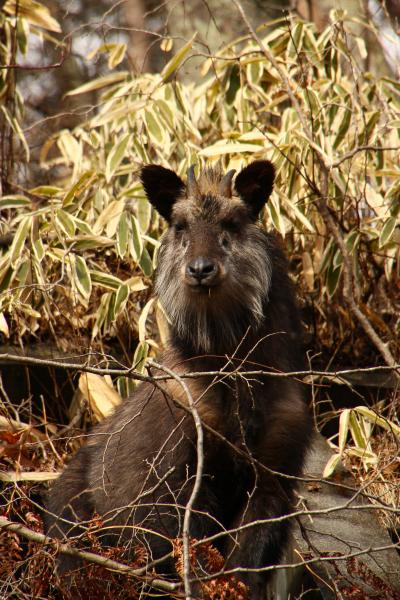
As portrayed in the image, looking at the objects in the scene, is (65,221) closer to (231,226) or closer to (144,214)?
(144,214)

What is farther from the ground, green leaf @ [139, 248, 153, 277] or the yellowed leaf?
green leaf @ [139, 248, 153, 277]

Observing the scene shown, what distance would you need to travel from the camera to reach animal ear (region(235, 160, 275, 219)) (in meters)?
4.72

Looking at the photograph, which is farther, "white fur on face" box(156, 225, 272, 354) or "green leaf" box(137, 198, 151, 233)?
"green leaf" box(137, 198, 151, 233)

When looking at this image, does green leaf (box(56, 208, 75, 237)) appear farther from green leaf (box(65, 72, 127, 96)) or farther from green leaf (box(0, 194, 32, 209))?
green leaf (box(65, 72, 127, 96))

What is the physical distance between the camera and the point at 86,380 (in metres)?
5.49

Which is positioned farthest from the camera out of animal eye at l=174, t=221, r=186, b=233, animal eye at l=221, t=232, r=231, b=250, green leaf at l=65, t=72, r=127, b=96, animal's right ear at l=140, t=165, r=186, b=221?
green leaf at l=65, t=72, r=127, b=96

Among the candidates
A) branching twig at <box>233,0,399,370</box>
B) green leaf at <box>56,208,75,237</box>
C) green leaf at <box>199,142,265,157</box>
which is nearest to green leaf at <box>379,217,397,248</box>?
branching twig at <box>233,0,399,370</box>

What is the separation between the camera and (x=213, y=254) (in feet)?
14.2

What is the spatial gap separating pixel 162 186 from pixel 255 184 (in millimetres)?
514

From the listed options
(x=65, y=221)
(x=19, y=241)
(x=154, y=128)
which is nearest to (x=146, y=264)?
(x=65, y=221)

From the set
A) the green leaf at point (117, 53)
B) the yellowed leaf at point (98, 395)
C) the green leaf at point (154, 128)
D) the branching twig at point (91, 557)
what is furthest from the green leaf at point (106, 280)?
the branching twig at point (91, 557)

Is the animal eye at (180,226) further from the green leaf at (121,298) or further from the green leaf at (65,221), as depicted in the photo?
the green leaf at (65,221)

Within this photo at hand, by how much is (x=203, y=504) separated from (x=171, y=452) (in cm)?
30

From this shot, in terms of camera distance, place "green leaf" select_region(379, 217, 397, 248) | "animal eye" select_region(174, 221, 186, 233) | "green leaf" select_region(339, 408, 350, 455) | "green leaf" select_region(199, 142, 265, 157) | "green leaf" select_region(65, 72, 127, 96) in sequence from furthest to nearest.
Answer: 1. "green leaf" select_region(65, 72, 127, 96)
2. "green leaf" select_region(199, 142, 265, 157)
3. "green leaf" select_region(379, 217, 397, 248)
4. "green leaf" select_region(339, 408, 350, 455)
5. "animal eye" select_region(174, 221, 186, 233)
